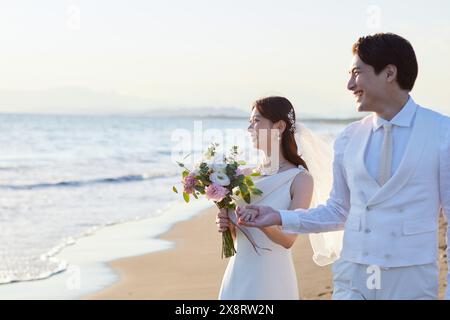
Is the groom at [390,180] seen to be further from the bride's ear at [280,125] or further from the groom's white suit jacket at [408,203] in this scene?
the bride's ear at [280,125]

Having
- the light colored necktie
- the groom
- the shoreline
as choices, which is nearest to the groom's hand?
the groom

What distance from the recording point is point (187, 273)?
11.2 m

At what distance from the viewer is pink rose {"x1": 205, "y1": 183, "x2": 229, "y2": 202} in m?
4.84

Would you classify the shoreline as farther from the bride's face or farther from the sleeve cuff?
the sleeve cuff

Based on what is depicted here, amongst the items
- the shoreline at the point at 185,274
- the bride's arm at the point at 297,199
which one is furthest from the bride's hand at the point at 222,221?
the shoreline at the point at 185,274

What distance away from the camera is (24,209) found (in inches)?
691

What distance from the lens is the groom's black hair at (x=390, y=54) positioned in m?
3.63

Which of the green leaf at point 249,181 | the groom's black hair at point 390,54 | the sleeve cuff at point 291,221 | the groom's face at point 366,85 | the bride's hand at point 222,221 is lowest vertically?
the bride's hand at point 222,221

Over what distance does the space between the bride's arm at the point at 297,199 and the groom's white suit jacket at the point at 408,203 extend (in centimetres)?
128

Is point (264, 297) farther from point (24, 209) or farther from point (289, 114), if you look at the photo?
point (24, 209)

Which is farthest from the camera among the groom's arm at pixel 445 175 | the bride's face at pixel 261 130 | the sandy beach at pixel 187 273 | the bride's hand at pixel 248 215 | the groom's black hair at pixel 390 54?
the sandy beach at pixel 187 273

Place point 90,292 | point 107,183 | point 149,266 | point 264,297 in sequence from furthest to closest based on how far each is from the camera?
point 107,183
point 149,266
point 90,292
point 264,297

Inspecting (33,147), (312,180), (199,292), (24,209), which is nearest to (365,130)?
(312,180)

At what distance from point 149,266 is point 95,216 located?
16.0 ft
